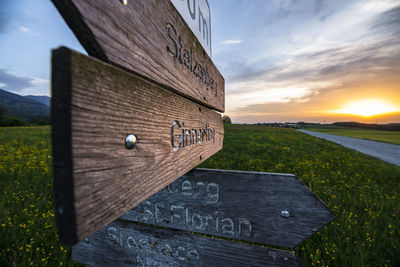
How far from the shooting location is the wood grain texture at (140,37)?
48 cm

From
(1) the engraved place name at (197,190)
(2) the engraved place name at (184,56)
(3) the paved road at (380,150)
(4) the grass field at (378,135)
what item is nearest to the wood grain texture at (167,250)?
(1) the engraved place name at (197,190)

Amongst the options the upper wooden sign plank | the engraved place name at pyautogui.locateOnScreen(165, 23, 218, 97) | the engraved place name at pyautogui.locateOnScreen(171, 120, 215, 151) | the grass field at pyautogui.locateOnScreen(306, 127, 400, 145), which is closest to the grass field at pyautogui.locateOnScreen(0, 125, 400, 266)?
the engraved place name at pyautogui.locateOnScreen(171, 120, 215, 151)

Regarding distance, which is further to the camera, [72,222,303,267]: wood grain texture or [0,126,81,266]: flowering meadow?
[0,126,81,266]: flowering meadow

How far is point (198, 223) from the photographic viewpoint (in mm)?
1278

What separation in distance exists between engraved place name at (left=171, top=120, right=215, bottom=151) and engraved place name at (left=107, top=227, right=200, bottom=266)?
0.75 metres

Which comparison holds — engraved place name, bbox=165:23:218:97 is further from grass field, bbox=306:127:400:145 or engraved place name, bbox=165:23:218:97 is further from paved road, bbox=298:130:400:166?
grass field, bbox=306:127:400:145

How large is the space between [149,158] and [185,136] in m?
0.36

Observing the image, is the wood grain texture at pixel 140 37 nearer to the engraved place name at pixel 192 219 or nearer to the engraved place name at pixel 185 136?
the engraved place name at pixel 185 136

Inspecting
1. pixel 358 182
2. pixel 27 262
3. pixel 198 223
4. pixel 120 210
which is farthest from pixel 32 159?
pixel 358 182

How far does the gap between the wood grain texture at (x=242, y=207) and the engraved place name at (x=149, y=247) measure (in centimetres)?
13

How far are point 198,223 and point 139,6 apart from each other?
49.8 inches

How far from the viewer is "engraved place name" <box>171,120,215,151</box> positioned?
2.93ft

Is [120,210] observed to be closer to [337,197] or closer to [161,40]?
[161,40]

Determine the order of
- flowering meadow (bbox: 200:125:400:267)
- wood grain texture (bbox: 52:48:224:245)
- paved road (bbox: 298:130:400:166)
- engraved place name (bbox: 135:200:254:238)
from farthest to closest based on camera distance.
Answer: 1. paved road (bbox: 298:130:400:166)
2. flowering meadow (bbox: 200:125:400:267)
3. engraved place name (bbox: 135:200:254:238)
4. wood grain texture (bbox: 52:48:224:245)
